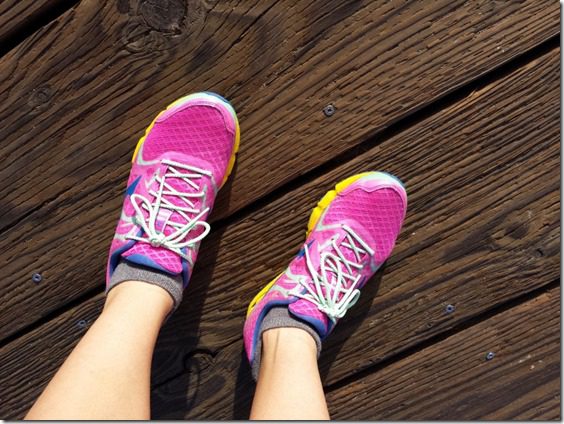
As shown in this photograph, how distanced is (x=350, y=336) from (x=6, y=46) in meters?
0.79

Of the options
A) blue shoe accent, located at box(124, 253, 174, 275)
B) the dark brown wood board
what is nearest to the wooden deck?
the dark brown wood board

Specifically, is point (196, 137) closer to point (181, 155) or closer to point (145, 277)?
point (181, 155)

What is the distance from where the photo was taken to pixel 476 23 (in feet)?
2.69

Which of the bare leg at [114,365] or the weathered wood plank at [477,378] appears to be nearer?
the bare leg at [114,365]

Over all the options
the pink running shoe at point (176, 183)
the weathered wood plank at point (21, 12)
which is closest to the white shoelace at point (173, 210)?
the pink running shoe at point (176, 183)

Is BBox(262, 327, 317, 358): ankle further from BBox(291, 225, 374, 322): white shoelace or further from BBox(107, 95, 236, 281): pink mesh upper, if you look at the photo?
BBox(107, 95, 236, 281): pink mesh upper

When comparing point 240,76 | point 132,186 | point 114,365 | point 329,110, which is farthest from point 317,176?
point 114,365

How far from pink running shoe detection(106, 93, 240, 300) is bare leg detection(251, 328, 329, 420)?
7.6 inches

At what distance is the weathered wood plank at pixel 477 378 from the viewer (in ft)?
3.11

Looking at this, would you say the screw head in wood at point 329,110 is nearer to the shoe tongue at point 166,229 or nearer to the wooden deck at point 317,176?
the wooden deck at point 317,176

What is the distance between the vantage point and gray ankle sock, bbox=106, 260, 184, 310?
800 millimetres

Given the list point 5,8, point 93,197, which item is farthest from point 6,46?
point 93,197

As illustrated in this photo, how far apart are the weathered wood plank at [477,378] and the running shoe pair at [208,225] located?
19cm

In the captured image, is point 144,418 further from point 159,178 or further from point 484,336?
point 484,336
